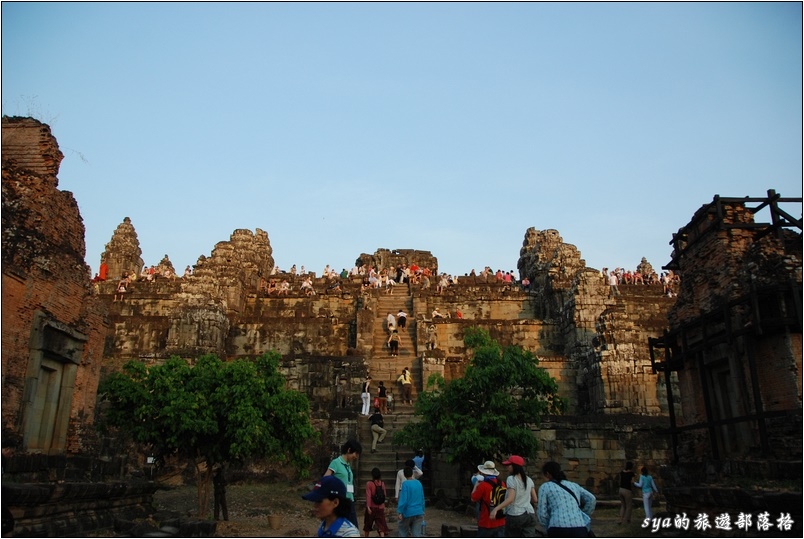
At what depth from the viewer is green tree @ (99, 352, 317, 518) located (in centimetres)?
1408

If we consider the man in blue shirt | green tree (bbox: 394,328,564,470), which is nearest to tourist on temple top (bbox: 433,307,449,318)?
green tree (bbox: 394,328,564,470)

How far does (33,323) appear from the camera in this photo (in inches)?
476

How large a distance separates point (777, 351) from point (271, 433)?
10275 millimetres

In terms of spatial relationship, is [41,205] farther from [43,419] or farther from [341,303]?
[341,303]

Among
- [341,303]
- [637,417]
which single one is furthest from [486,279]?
[637,417]

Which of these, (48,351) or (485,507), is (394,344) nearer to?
(48,351)

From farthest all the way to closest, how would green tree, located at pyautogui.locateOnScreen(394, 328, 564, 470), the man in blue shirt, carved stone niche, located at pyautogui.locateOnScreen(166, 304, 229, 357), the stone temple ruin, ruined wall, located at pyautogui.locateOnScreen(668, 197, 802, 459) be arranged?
1. carved stone niche, located at pyautogui.locateOnScreen(166, 304, 229, 357)
2. green tree, located at pyautogui.locateOnScreen(394, 328, 564, 470)
3. ruined wall, located at pyautogui.locateOnScreen(668, 197, 802, 459)
4. the stone temple ruin
5. the man in blue shirt

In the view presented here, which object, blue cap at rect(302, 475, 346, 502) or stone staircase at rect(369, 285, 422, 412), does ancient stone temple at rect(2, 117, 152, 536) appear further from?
stone staircase at rect(369, 285, 422, 412)

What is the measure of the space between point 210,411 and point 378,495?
4500mm

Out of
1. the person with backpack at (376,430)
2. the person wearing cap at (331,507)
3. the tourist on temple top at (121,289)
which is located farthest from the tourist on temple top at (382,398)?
the tourist on temple top at (121,289)

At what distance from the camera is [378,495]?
38.5ft

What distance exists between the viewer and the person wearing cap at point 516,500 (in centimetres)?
876

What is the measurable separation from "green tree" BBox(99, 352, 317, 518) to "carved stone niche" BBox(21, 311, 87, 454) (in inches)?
52.1

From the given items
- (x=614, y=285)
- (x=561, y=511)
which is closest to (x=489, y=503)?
(x=561, y=511)
